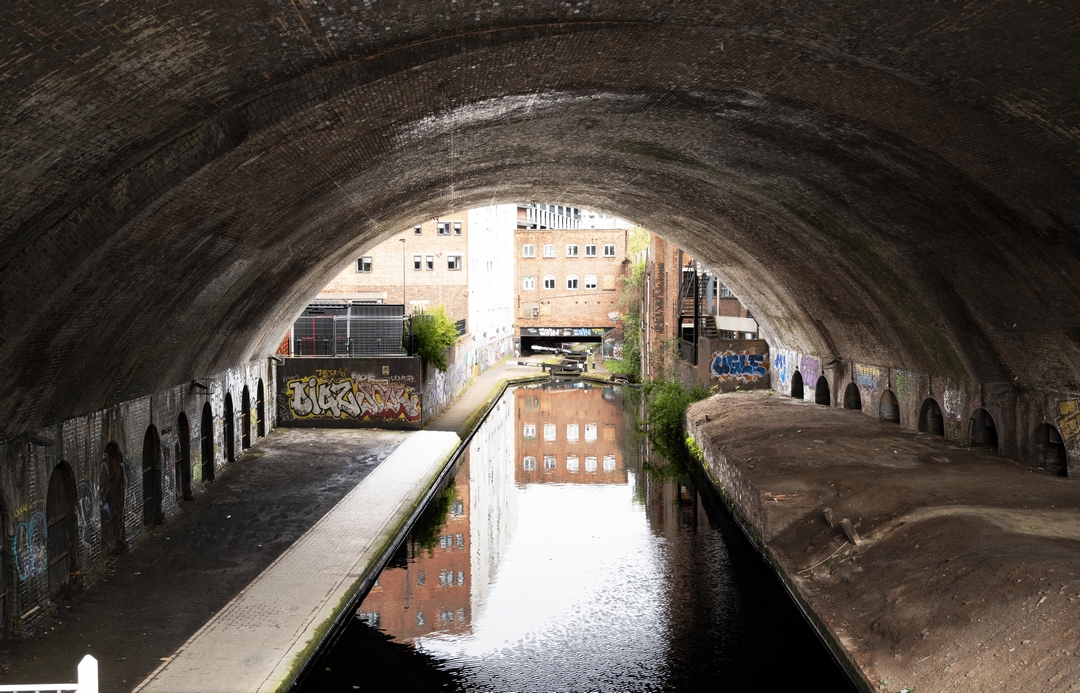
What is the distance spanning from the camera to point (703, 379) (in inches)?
1312

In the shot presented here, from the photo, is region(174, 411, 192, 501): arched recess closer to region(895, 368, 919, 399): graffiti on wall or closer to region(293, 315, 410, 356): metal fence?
region(293, 315, 410, 356): metal fence

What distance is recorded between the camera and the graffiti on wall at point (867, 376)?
24125 millimetres

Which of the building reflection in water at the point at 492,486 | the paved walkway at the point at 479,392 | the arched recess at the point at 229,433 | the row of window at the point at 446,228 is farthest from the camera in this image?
the row of window at the point at 446,228

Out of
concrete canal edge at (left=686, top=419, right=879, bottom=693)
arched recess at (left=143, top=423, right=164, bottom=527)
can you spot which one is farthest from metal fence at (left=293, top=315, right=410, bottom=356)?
arched recess at (left=143, top=423, right=164, bottom=527)

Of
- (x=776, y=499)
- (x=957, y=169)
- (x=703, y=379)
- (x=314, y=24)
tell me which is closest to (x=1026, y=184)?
(x=957, y=169)

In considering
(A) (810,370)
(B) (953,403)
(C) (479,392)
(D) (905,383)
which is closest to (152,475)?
(B) (953,403)

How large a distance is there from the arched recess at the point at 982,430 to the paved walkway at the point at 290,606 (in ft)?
35.4

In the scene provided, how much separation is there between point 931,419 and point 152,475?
15.8 metres

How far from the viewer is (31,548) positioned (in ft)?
38.0

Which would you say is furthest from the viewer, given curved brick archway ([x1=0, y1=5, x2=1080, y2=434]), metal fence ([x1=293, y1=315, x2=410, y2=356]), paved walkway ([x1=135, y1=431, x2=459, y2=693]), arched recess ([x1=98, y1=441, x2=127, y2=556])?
metal fence ([x1=293, y1=315, x2=410, y2=356])

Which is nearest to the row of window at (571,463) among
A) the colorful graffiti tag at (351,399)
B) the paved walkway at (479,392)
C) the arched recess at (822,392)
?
the paved walkway at (479,392)

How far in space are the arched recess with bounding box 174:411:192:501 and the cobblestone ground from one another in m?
0.32

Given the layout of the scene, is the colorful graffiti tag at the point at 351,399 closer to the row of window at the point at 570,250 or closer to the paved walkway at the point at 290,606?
the paved walkway at the point at 290,606

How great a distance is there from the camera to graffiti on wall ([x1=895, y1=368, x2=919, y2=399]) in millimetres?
21625
